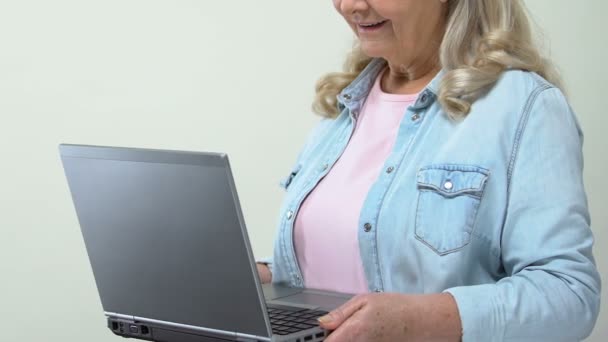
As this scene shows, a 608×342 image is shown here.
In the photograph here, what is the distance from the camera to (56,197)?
2240 mm

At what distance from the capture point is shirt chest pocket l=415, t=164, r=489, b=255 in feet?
4.20

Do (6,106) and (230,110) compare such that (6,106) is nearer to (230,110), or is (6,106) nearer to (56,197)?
(56,197)

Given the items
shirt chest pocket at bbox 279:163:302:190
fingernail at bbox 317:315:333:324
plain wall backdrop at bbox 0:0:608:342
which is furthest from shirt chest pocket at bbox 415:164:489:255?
plain wall backdrop at bbox 0:0:608:342

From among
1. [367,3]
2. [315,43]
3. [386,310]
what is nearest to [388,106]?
[367,3]

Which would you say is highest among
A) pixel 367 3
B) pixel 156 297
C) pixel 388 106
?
pixel 367 3

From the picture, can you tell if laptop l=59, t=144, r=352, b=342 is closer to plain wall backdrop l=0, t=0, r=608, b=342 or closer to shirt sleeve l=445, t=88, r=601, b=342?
shirt sleeve l=445, t=88, r=601, b=342

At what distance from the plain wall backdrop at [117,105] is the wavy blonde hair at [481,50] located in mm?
737

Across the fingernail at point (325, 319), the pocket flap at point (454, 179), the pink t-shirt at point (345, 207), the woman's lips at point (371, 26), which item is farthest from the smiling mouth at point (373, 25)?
the fingernail at point (325, 319)

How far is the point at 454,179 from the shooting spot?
4.25 ft

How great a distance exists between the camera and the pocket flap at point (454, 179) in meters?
1.28

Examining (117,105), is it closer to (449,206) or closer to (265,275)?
(265,275)

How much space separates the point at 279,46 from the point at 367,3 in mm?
742

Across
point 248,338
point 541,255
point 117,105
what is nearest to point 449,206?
point 541,255

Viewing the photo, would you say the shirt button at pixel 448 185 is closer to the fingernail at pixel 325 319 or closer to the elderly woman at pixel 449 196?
the elderly woman at pixel 449 196
